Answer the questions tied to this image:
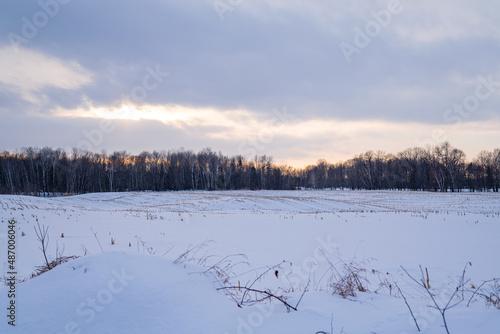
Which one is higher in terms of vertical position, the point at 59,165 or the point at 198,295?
the point at 59,165

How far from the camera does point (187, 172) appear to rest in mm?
84500

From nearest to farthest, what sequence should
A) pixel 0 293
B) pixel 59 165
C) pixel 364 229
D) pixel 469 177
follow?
pixel 0 293 → pixel 364 229 → pixel 59 165 → pixel 469 177

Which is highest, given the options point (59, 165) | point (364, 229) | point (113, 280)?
point (59, 165)

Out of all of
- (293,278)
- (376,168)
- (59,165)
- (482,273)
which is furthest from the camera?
(376,168)

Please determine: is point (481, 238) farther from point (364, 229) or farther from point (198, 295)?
point (198, 295)

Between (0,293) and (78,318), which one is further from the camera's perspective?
(0,293)

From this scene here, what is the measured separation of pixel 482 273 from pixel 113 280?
22.9 ft

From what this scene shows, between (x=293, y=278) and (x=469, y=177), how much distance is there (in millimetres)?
101268

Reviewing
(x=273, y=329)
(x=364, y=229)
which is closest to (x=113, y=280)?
(x=273, y=329)

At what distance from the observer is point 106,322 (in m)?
2.27

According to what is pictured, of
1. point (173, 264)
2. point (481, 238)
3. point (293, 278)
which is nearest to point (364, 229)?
point (481, 238)

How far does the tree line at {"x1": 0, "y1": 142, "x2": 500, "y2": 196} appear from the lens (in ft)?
234

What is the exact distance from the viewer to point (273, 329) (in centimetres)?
246

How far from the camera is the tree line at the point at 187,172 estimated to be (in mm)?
71188
